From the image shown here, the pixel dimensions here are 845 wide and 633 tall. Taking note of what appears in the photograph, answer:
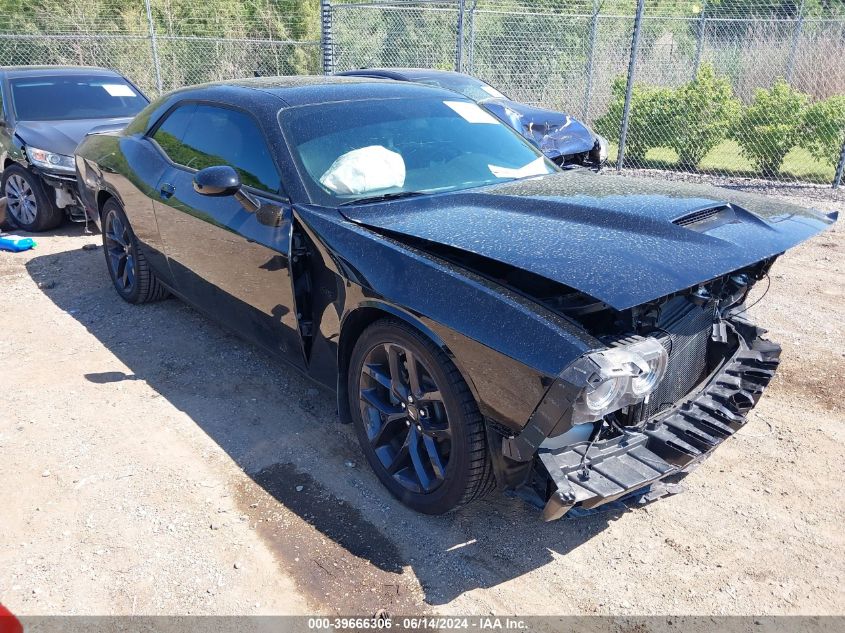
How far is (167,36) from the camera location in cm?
1460

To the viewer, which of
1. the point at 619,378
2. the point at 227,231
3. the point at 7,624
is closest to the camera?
the point at 7,624

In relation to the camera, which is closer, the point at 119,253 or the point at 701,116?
the point at 119,253

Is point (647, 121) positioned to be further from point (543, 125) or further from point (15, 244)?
point (15, 244)

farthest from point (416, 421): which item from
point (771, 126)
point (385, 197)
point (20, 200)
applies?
point (771, 126)

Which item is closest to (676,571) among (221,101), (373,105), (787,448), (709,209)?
(787,448)

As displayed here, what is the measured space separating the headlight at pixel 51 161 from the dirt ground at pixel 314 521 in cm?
325

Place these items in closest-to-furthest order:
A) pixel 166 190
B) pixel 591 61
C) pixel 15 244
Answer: pixel 166 190
pixel 15 244
pixel 591 61

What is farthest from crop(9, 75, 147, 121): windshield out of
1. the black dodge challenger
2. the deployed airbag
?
the deployed airbag

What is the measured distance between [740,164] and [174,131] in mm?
9004

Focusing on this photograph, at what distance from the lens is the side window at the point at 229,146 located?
3514 millimetres

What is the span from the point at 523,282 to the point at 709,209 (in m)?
1.03

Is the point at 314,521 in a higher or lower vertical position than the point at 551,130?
lower

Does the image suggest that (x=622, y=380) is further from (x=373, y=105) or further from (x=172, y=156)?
(x=172, y=156)

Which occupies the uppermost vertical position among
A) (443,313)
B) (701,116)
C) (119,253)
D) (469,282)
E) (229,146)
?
(229,146)
